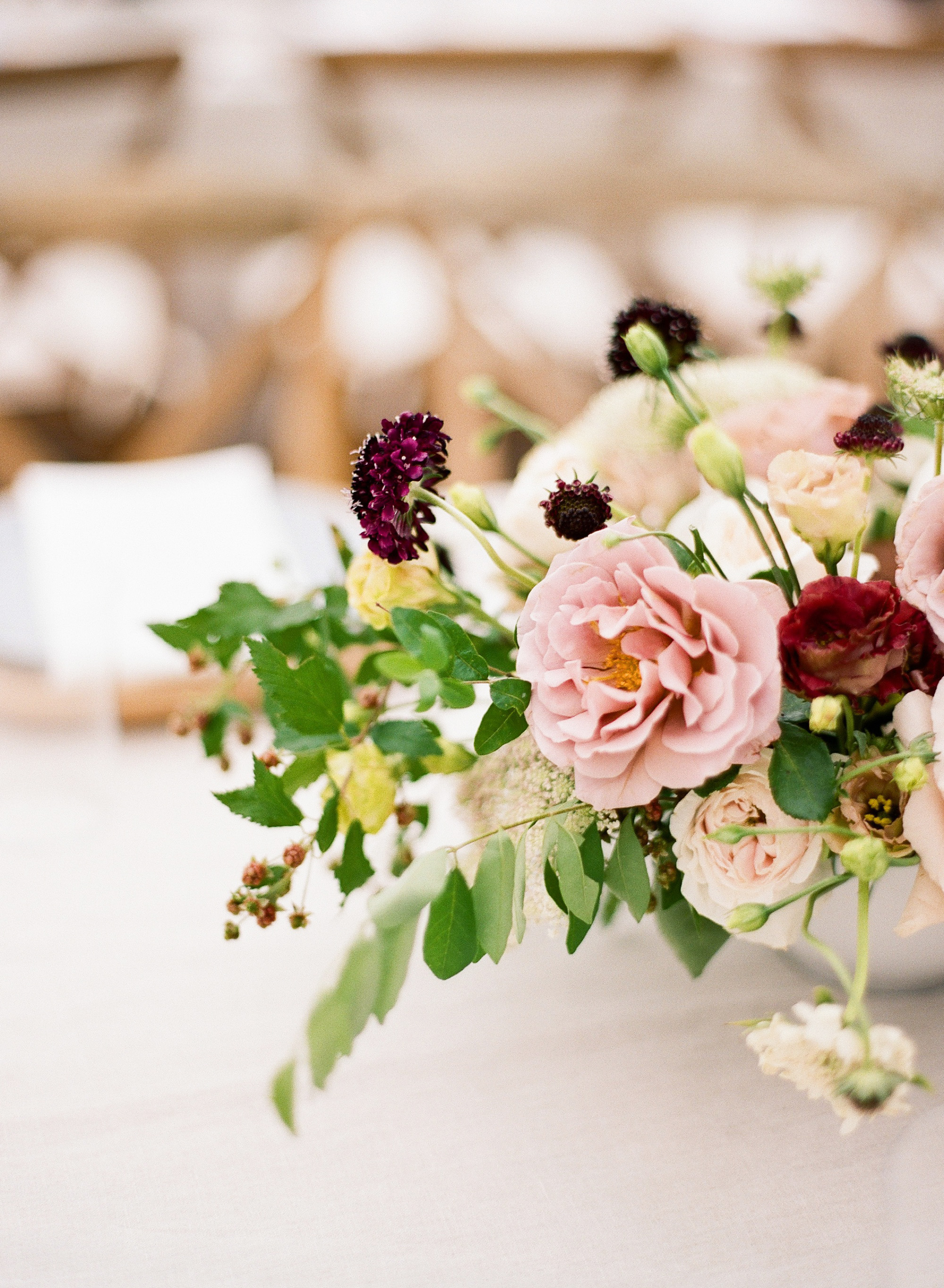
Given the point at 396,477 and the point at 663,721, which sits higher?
the point at 396,477

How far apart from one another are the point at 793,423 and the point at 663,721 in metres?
0.23

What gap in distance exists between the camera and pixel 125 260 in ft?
10.8

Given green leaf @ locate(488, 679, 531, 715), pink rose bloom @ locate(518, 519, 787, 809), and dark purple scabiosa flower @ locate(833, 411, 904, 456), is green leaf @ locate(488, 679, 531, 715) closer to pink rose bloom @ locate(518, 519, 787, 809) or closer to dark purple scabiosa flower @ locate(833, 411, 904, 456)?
pink rose bloom @ locate(518, 519, 787, 809)

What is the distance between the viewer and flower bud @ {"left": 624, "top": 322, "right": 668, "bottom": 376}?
0.50 metres

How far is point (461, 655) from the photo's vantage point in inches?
19.0

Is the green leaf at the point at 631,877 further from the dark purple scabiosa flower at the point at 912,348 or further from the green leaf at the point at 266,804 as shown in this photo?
the dark purple scabiosa flower at the point at 912,348

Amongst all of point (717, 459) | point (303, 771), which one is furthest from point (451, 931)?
point (717, 459)

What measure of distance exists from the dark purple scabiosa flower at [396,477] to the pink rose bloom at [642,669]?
7 cm

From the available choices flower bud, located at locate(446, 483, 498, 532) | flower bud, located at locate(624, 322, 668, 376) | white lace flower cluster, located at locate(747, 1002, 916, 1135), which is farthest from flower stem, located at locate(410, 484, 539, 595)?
white lace flower cluster, located at locate(747, 1002, 916, 1135)

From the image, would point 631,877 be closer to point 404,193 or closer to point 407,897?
point 407,897

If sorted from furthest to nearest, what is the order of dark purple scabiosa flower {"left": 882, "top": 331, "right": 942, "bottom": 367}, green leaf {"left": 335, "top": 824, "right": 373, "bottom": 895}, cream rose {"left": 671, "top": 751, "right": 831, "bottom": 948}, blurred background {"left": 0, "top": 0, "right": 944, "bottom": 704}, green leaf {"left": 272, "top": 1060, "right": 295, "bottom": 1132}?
blurred background {"left": 0, "top": 0, "right": 944, "bottom": 704} → dark purple scabiosa flower {"left": 882, "top": 331, "right": 942, "bottom": 367} → green leaf {"left": 335, "top": 824, "right": 373, "bottom": 895} → cream rose {"left": 671, "top": 751, "right": 831, "bottom": 948} → green leaf {"left": 272, "top": 1060, "right": 295, "bottom": 1132}

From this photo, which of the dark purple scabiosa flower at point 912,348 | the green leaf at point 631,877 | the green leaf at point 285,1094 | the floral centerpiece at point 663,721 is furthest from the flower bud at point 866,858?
the dark purple scabiosa flower at point 912,348

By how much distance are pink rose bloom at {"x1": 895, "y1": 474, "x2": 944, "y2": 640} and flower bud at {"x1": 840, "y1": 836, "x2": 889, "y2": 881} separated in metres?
0.09

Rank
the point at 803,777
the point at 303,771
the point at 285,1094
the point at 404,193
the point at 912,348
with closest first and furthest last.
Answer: the point at 285,1094
the point at 803,777
the point at 303,771
the point at 912,348
the point at 404,193
